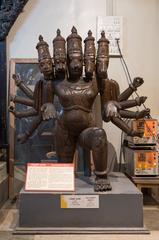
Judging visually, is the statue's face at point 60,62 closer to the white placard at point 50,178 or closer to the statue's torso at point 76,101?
the statue's torso at point 76,101

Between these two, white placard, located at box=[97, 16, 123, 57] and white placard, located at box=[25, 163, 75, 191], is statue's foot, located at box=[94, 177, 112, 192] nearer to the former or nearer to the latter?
white placard, located at box=[25, 163, 75, 191]

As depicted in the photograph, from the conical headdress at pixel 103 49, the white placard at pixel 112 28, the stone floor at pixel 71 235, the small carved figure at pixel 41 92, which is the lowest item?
the stone floor at pixel 71 235

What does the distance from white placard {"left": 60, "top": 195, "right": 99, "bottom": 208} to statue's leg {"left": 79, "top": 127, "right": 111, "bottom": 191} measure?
9 cm

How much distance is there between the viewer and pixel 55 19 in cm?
318

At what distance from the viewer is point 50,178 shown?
221 centimetres

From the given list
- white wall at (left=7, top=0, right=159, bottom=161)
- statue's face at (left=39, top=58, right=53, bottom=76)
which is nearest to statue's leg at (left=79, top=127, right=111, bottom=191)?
statue's face at (left=39, top=58, right=53, bottom=76)

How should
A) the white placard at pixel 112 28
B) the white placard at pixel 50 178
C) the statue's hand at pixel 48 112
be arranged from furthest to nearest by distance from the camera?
1. the white placard at pixel 112 28
2. the statue's hand at pixel 48 112
3. the white placard at pixel 50 178

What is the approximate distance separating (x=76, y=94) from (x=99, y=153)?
0.48m

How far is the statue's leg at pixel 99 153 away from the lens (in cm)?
222

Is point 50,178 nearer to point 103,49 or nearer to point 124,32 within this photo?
point 103,49

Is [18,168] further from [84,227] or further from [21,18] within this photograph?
[21,18]

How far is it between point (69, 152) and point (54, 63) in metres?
0.71

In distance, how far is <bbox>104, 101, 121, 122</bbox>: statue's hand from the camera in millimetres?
2330

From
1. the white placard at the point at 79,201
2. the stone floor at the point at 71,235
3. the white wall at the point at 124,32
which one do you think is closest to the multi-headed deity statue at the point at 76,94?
the white placard at the point at 79,201
